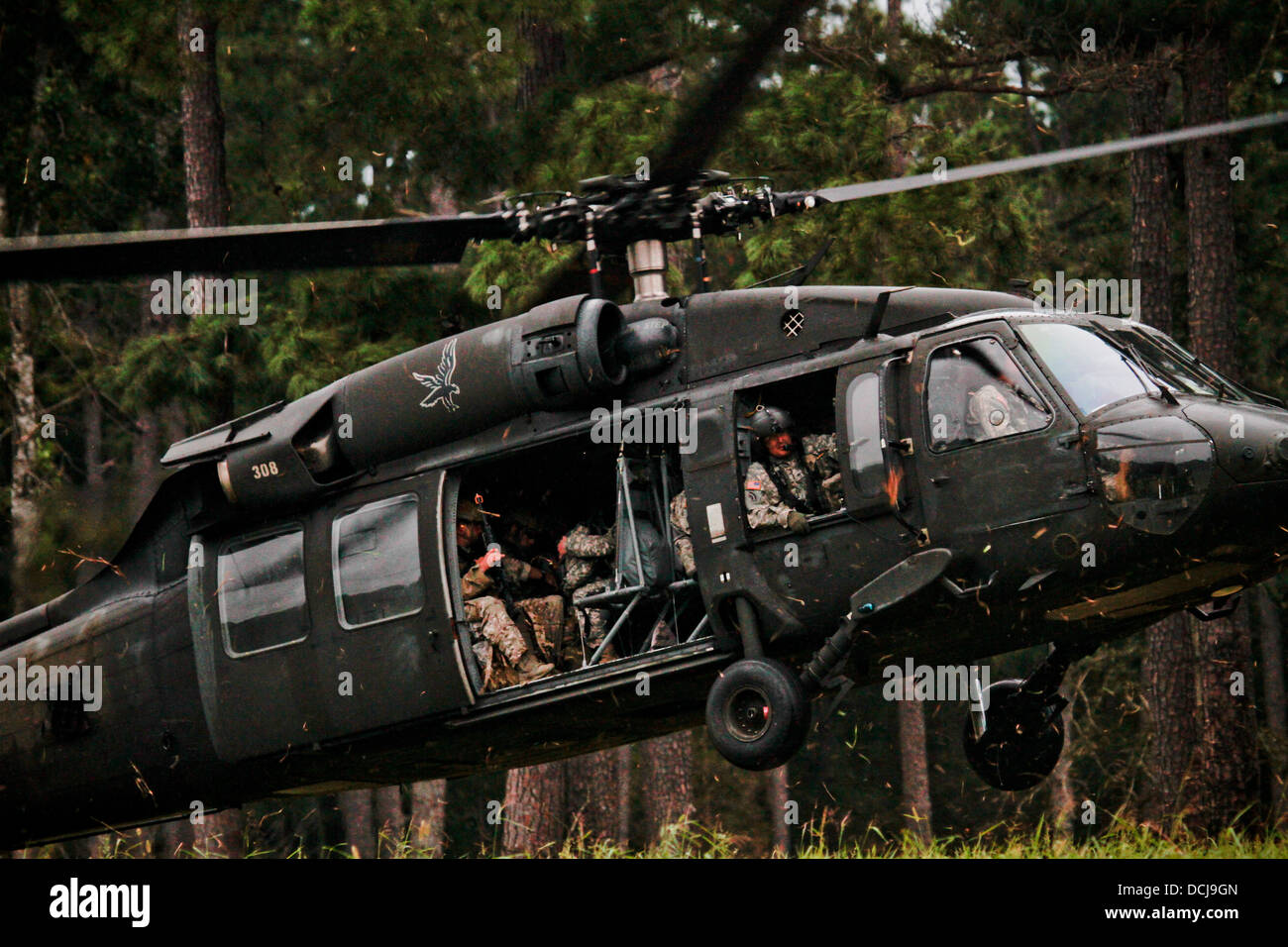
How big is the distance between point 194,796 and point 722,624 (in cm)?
367

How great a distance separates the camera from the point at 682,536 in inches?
310

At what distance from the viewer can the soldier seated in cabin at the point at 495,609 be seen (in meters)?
8.25

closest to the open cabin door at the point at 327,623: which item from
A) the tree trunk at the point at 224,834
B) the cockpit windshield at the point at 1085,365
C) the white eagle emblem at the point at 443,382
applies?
the white eagle emblem at the point at 443,382

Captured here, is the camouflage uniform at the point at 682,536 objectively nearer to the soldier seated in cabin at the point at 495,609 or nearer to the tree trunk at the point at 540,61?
the soldier seated in cabin at the point at 495,609

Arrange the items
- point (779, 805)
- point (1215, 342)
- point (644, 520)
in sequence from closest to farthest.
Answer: point (644, 520), point (1215, 342), point (779, 805)

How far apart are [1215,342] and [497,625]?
25.4 feet

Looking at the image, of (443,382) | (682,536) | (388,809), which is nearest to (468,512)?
(443,382)

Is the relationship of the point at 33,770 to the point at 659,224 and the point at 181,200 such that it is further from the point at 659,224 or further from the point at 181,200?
the point at 181,200

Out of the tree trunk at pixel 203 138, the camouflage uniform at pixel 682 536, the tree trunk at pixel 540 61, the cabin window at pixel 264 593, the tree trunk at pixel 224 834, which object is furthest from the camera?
the tree trunk at pixel 540 61

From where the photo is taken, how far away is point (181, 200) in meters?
21.9

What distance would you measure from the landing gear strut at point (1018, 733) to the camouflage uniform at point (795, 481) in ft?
5.95

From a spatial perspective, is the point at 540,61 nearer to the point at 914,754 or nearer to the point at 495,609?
the point at 495,609

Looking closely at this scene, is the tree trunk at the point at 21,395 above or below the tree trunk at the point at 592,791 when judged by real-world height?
above
